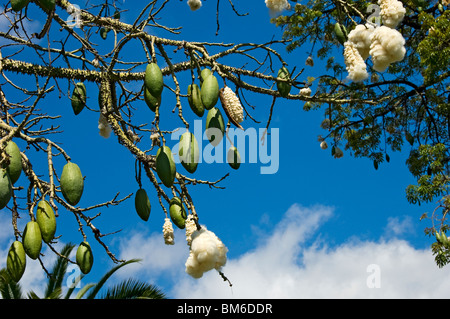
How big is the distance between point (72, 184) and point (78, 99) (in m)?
0.81

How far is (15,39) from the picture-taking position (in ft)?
7.50

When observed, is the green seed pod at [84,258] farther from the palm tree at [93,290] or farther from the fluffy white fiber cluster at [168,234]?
the palm tree at [93,290]

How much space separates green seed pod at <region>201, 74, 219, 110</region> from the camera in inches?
49.2

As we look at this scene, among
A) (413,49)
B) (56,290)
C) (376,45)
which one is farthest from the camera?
(56,290)

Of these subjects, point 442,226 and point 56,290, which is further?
point 56,290

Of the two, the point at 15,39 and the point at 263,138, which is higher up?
the point at 15,39

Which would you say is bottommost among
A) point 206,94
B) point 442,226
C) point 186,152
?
point 186,152

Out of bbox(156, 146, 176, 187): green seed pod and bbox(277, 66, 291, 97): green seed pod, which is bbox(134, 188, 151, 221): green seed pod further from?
bbox(277, 66, 291, 97): green seed pod

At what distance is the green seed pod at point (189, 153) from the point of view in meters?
1.24

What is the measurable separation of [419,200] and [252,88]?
3.30 m

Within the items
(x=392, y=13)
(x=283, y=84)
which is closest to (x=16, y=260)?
(x=283, y=84)

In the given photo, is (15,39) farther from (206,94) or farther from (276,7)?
(206,94)

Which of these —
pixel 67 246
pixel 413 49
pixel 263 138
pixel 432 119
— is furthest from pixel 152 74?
pixel 67 246

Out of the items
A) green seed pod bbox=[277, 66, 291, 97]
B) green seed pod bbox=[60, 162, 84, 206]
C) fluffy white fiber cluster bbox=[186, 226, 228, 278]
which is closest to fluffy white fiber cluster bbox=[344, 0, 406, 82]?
green seed pod bbox=[277, 66, 291, 97]
